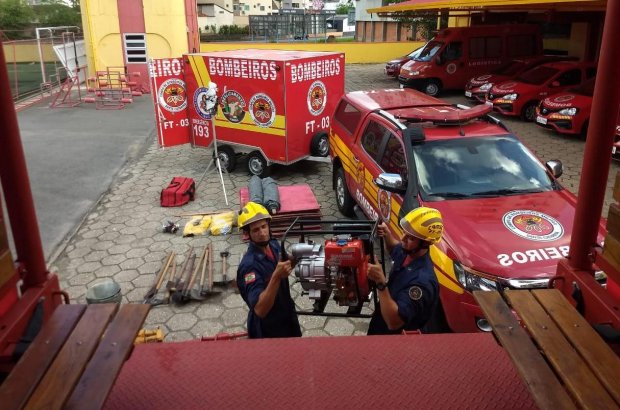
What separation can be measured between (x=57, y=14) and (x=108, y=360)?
44417 mm

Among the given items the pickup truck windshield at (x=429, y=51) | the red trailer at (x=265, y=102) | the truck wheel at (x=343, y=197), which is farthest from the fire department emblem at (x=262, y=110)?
the pickup truck windshield at (x=429, y=51)

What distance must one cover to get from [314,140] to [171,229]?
349 cm

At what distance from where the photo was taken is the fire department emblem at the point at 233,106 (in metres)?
9.89

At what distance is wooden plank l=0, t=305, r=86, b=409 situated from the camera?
2.03 m

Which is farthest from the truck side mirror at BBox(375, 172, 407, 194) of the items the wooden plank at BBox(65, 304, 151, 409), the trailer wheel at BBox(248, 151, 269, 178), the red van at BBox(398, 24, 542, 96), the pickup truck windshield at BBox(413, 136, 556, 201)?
the red van at BBox(398, 24, 542, 96)

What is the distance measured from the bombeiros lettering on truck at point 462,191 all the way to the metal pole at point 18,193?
3.31m

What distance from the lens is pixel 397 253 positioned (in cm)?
376

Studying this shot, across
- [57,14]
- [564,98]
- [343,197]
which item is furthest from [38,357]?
[57,14]

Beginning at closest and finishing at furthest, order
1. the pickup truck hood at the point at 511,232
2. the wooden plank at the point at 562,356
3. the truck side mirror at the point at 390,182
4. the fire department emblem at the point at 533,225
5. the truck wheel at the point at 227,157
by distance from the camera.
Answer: the wooden plank at the point at 562,356, the pickup truck hood at the point at 511,232, the fire department emblem at the point at 533,225, the truck side mirror at the point at 390,182, the truck wheel at the point at 227,157

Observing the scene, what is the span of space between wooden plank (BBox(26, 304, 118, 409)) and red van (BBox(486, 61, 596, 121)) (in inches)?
578

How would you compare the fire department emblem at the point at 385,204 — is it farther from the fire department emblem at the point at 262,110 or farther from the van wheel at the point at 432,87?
the van wheel at the point at 432,87

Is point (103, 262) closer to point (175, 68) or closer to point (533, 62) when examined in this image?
point (175, 68)

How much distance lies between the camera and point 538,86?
14961 millimetres

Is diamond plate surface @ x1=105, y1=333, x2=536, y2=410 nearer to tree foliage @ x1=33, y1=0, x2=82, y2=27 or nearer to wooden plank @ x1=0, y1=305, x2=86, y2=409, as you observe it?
wooden plank @ x1=0, y1=305, x2=86, y2=409
